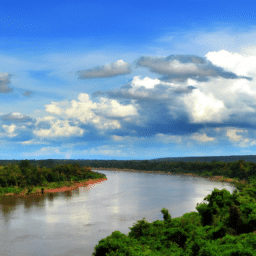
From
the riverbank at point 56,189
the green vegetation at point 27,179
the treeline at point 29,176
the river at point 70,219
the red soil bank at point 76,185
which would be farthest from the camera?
the red soil bank at point 76,185

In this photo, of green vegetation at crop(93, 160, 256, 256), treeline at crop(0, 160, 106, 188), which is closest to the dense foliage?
green vegetation at crop(93, 160, 256, 256)

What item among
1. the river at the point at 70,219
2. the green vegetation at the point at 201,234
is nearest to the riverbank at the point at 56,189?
the river at the point at 70,219

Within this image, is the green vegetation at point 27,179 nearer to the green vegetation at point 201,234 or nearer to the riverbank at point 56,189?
the riverbank at point 56,189

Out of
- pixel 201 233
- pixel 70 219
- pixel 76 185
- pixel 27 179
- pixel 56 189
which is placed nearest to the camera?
pixel 201 233

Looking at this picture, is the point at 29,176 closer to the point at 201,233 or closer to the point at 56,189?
the point at 56,189

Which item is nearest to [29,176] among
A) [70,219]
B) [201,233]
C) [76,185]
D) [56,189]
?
[56,189]

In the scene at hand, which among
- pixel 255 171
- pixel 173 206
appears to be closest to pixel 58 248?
pixel 173 206

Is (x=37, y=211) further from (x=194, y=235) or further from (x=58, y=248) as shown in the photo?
(x=194, y=235)
